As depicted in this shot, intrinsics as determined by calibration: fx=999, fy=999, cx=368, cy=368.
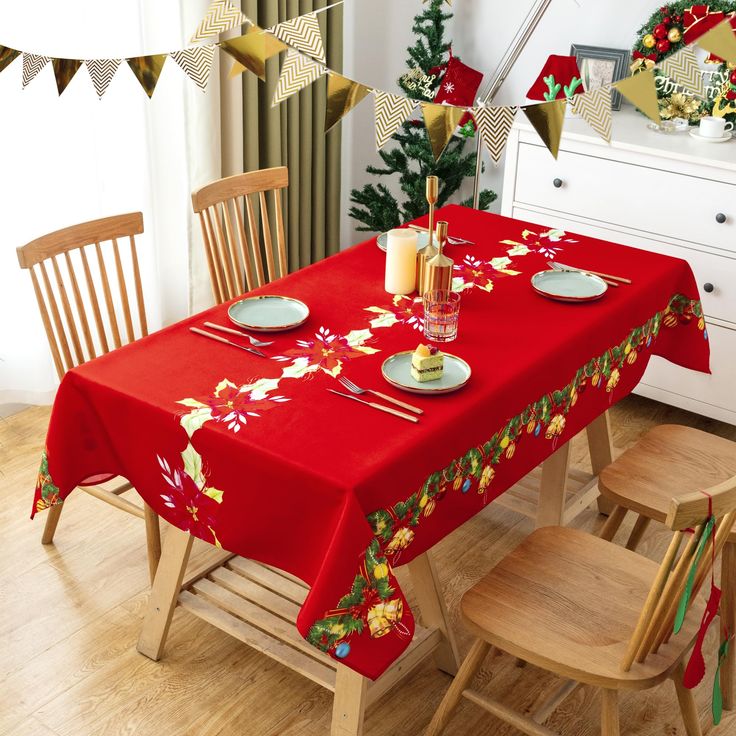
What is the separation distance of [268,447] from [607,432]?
1.35 meters

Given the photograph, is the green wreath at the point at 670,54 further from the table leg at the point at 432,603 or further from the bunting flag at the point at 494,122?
the table leg at the point at 432,603

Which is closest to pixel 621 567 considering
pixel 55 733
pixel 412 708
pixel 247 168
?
pixel 412 708

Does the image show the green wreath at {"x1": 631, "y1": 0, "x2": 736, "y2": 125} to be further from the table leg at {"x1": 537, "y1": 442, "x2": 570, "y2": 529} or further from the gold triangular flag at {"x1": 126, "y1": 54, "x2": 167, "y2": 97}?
the gold triangular flag at {"x1": 126, "y1": 54, "x2": 167, "y2": 97}

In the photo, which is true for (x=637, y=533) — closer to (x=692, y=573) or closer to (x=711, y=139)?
(x=692, y=573)

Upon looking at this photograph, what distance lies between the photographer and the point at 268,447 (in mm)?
1674

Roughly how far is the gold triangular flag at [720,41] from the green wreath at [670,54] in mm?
1277

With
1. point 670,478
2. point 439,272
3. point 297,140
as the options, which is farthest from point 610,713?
point 297,140

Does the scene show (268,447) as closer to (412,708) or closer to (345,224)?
(412,708)

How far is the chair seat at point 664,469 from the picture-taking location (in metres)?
2.11

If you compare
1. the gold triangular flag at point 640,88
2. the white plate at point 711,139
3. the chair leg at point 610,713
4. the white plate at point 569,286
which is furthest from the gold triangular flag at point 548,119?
the white plate at point 711,139

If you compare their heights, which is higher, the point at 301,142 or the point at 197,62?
the point at 197,62

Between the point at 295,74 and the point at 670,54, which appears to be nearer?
the point at 295,74

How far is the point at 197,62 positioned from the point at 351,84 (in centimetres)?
39

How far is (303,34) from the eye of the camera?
2201 mm
